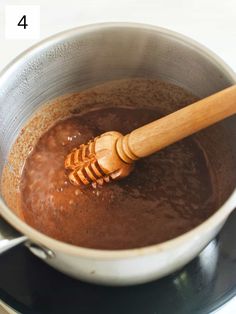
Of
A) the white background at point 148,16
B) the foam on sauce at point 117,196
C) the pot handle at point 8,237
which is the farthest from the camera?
the white background at point 148,16

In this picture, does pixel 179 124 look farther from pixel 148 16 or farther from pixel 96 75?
pixel 148 16

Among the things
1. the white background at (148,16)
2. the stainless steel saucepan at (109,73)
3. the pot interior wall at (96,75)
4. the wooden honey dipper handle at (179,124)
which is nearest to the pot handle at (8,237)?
the stainless steel saucepan at (109,73)

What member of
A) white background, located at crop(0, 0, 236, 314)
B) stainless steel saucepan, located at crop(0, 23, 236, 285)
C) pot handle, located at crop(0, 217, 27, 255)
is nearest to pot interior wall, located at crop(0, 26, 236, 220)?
stainless steel saucepan, located at crop(0, 23, 236, 285)

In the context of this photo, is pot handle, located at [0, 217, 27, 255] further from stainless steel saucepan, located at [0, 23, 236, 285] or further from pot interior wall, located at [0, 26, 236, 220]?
pot interior wall, located at [0, 26, 236, 220]

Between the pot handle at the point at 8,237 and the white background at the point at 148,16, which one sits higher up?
the white background at the point at 148,16

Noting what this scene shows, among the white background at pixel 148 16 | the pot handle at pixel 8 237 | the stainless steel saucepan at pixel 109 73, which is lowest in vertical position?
the pot handle at pixel 8 237

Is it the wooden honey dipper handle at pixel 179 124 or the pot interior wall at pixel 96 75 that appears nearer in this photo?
the wooden honey dipper handle at pixel 179 124

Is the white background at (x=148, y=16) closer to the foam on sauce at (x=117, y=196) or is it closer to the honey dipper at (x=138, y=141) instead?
the foam on sauce at (x=117, y=196)
